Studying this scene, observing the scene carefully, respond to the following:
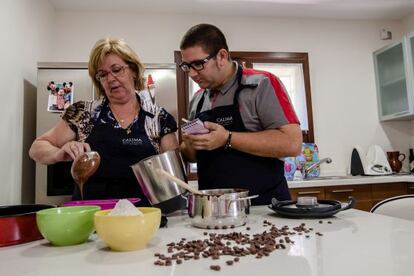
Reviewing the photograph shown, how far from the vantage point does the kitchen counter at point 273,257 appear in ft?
1.88

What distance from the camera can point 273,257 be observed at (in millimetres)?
642

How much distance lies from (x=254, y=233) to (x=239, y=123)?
0.65 m

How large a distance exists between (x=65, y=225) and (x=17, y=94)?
1659 millimetres

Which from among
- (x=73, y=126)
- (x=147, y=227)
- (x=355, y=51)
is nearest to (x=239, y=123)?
(x=73, y=126)

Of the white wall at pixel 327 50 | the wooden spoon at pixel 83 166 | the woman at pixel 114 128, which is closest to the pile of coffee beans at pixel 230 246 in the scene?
the wooden spoon at pixel 83 166

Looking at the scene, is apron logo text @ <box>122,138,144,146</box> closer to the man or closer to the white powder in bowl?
the man

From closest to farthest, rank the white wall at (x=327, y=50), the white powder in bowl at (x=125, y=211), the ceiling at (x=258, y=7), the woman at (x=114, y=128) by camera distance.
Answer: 1. the white powder in bowl at (x=125, y=211)
2. the woman at (x=114, y=128)
3. the ceiling at (x=258, y=7)
4. the white wall at (x=327, y=50)

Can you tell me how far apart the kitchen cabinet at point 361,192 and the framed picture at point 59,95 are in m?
1.78

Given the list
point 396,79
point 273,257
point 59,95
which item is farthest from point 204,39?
point 396,79

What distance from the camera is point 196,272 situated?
57 cm

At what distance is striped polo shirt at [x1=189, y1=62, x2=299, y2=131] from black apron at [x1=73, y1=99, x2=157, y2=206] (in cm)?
38

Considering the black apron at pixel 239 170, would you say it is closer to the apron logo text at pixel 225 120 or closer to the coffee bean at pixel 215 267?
the apron logo text at pixel 225 120

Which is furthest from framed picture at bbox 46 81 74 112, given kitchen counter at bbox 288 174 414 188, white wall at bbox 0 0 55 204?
kitchen counter at bbox 288 174 414 188

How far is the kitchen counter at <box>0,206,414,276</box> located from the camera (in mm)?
574
